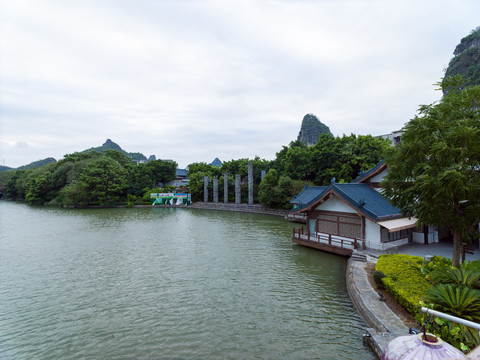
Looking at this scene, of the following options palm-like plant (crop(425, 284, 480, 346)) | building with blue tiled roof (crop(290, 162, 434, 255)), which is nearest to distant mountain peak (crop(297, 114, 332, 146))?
building with blue tiled roof (crop(290, 162, 434, 255))

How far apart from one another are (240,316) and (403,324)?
215 inches

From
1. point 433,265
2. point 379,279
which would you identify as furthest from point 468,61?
point 379,279

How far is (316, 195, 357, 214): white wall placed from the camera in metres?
18.0

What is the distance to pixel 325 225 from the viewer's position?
1961 centimetres

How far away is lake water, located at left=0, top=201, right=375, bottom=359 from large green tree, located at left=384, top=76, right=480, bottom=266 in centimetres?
517

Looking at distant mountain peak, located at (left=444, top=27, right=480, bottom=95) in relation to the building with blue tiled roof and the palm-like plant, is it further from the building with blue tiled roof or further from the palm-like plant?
the palm-like plant

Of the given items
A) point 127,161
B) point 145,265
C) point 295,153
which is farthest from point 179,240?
point 127,161

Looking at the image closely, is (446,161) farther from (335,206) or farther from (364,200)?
(335,206)

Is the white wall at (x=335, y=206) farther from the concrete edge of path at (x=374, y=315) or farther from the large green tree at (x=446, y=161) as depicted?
the large green tree at (x=446, y=161)

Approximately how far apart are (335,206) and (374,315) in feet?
34.8

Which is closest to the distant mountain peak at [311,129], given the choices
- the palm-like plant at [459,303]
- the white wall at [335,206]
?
the white wall at [335,206]

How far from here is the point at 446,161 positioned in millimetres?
9469

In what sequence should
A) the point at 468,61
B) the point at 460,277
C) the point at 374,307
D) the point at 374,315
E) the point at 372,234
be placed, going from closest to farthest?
the point at 460,277, the point at 374,315, the point at 374,307, the point at 372,234, the point at 468,61

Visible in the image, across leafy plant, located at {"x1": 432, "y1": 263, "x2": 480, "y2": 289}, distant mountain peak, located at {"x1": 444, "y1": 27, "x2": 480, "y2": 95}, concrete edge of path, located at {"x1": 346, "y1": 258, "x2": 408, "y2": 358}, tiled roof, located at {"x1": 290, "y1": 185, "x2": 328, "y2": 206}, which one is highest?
distant mountain peak, located at {"x1": 444, "y1": 27, "x2": 480, "y2": 95}
